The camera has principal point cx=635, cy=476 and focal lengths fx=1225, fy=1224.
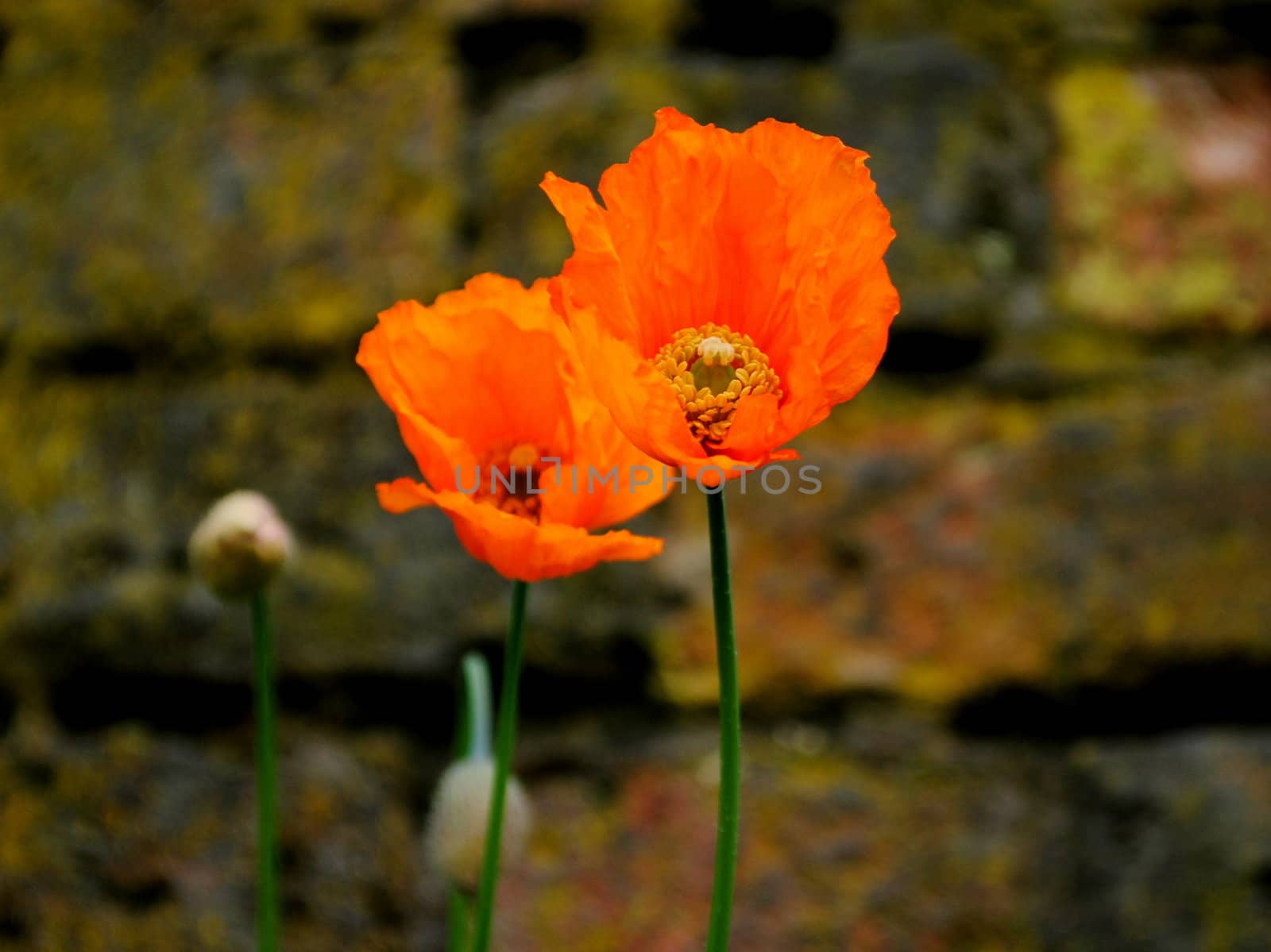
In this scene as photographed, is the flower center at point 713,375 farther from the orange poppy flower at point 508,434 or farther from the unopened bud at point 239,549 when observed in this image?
the unopened bud at point 239,549

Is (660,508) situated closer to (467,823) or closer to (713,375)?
(467,823)

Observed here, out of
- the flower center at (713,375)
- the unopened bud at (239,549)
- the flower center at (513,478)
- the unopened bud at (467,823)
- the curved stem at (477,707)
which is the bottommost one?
the unopened bud at (467,823)

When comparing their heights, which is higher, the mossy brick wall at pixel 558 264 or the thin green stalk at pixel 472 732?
the mossy brick wall at pixel 558 264

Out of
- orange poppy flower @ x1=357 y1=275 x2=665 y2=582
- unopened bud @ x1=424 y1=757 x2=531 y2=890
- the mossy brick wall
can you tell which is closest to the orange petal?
orange poppy flower @ x1=357 y1=275 x2=665 y2=582

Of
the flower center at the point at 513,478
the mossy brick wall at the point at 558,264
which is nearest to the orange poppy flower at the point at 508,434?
the flower center at the point at 513,478

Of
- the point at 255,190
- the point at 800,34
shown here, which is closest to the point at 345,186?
the point at 255,190

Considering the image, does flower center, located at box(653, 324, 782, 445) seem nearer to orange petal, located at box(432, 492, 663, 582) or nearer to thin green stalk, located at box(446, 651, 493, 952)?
orange petal, located at box(432, 492, 663, 582)
